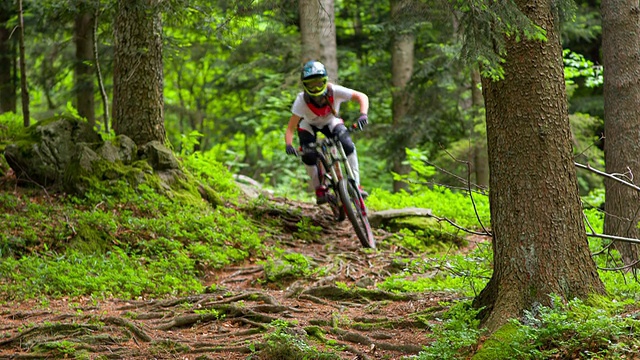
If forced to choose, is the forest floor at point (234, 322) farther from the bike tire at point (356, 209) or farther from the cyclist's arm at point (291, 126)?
the cyclist's arm at point (291, 126)

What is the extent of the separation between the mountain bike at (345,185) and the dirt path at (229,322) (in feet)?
5.45

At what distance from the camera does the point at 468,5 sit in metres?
4.97

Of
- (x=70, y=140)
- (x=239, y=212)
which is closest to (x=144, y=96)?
(x=70, y=140)

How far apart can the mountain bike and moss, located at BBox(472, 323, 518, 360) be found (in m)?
5.12

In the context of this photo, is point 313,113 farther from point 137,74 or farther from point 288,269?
point 137,74

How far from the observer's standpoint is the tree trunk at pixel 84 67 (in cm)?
1584

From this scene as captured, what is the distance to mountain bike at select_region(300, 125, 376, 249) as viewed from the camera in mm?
9750

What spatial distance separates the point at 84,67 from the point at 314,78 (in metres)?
9.43

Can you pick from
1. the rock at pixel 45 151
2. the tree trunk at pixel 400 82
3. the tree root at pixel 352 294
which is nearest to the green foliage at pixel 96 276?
the tree root at pixel 352 294

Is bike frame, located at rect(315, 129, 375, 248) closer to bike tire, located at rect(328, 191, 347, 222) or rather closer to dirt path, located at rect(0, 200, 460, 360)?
bike tire, located at rect(328, 191, 347, 222)

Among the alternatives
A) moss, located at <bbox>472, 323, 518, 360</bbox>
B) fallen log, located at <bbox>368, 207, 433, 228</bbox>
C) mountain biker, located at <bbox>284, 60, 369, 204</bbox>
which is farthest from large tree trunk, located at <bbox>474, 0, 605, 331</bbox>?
fallen log, located at <bbox>368, 207, 433, 228</bbox>

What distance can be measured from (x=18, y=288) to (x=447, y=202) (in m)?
7.97

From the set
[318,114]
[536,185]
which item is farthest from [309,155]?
[536,185]

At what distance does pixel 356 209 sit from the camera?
32.6 ft
